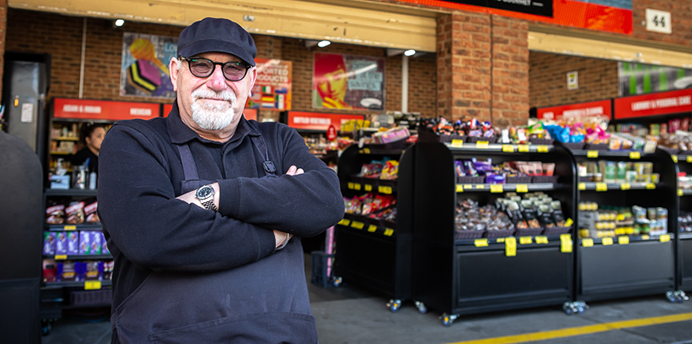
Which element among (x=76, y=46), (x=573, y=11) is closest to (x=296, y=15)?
(x=573, y=11)

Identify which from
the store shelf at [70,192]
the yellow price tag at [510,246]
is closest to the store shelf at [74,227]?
the store shelf at [70,192]

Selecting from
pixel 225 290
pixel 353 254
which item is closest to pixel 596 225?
pixel 353 254

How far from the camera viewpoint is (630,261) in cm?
A: 480

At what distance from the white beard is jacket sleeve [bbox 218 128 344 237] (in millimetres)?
202

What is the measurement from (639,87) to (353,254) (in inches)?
359

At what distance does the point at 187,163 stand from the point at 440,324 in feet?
10.7

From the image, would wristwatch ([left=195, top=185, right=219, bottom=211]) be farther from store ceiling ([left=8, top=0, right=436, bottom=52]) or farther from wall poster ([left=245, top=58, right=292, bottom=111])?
wall poster ([left=245, top=58, right=292, bottom=111])

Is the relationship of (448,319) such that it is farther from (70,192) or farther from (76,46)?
(76,46)

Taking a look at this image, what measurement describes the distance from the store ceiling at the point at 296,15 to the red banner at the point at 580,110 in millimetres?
4379

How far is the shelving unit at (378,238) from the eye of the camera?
4523 millimetres

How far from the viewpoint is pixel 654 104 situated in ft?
27.2

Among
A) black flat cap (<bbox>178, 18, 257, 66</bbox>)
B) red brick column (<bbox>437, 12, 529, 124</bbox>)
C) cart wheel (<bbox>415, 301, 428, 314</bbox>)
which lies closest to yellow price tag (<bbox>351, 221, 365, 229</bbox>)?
cart wheel (<bbox>415, 301, 428, 314</bbox>)

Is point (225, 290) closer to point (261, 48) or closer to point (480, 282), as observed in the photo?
point (480, 282)

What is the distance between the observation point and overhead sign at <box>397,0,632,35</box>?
5.59 metres
